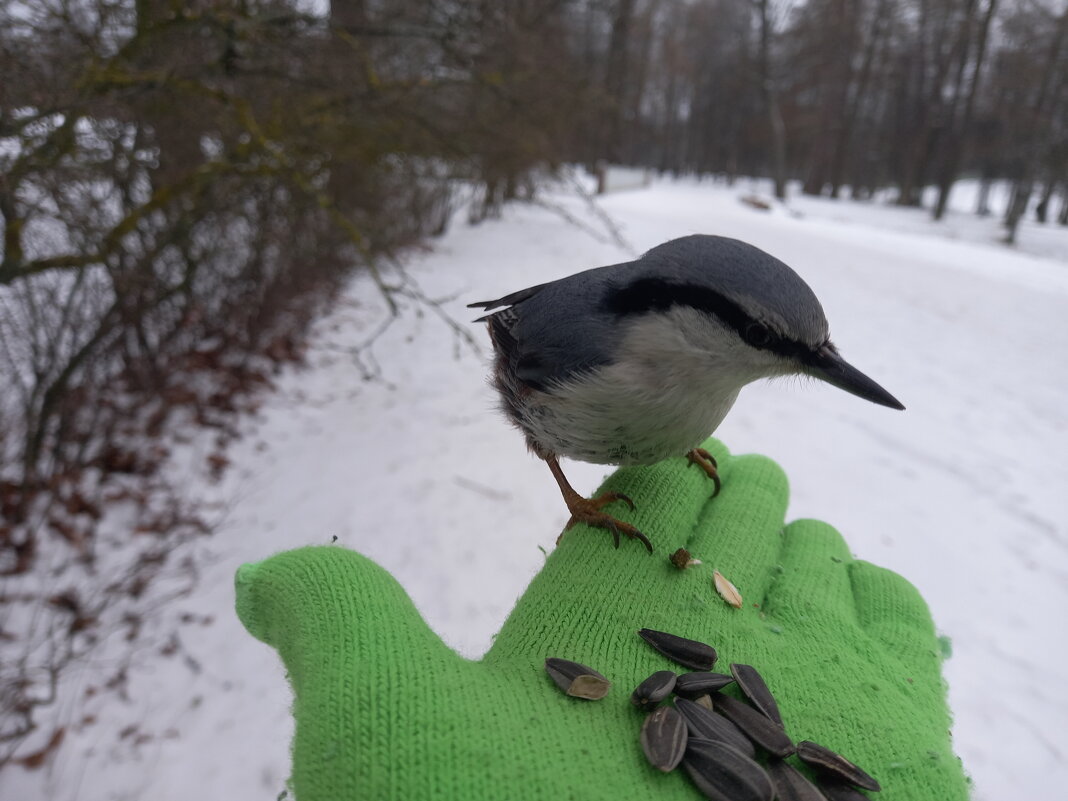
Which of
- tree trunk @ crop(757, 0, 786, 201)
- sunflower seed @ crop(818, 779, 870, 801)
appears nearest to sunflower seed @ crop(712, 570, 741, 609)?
sunflower seed @ crop(818, 779, 870, 801)

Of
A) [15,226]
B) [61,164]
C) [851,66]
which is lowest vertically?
[15,226]

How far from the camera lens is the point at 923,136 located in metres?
22.2

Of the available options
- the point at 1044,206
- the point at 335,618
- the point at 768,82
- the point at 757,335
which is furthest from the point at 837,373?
the point at 1044,206

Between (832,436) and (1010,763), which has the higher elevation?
(832,436)

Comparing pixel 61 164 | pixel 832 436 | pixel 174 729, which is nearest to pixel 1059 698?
pixel 832 436

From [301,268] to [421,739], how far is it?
4873 millimetres

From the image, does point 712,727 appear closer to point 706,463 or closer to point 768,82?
point 706,463

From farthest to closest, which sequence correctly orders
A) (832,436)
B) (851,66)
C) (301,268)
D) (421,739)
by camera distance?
(851,66), (301,268), (832,436), (421,739)

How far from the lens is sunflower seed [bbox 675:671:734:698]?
40.9 inches

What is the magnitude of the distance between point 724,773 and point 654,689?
15 cm

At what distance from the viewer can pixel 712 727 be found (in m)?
0.96

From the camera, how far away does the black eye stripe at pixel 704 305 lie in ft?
3.40

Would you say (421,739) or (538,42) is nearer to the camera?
(421,739)

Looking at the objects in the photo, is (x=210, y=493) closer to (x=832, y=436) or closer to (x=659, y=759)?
(x=659, y=759)
